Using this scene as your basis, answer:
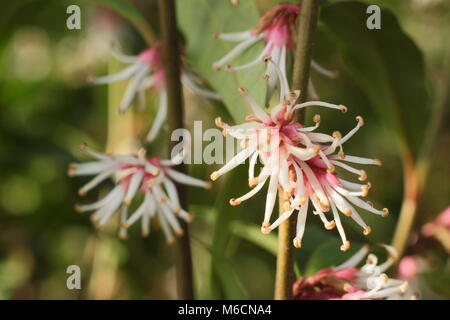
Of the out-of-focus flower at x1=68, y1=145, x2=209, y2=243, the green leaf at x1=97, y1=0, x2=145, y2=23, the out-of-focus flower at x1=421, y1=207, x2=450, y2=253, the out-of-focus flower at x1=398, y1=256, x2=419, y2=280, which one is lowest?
the out-of-focus flower at x1=398, y1=256, x2=419, y2=280

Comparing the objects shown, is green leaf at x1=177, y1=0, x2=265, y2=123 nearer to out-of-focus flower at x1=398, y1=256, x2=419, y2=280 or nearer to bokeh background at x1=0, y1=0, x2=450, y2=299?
bokeh background at x1=0, y1=0, x2=450, y2=299

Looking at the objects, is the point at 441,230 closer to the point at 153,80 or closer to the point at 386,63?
the point at 386,63

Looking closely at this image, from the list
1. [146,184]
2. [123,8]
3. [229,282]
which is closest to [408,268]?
[229,282]

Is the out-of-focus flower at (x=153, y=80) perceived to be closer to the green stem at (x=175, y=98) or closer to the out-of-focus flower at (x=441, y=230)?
the green stem at (x=175, y=98)

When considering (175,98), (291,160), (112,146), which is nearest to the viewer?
(291,160)

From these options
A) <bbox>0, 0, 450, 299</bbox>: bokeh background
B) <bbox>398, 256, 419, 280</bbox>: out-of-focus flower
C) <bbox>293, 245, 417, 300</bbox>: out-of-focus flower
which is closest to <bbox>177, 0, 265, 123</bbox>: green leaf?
<bbox>0, 0, 450, 299</bbox>: bokeh background

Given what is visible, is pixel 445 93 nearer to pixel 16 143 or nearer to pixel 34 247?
pixel 16 143

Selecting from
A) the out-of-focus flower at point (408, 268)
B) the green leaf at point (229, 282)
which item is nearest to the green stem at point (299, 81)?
the green leaf at point (229, 282)
